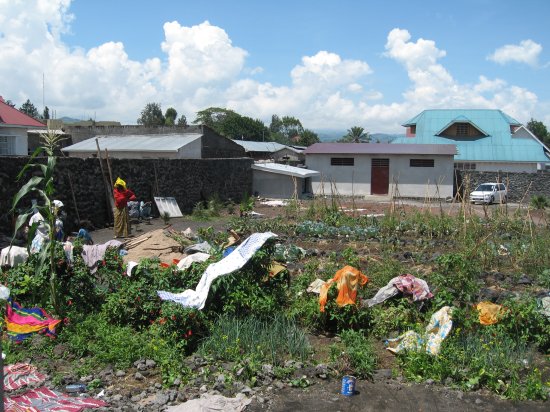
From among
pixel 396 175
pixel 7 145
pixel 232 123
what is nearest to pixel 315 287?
pixel 7 145

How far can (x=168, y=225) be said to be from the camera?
52.8ft

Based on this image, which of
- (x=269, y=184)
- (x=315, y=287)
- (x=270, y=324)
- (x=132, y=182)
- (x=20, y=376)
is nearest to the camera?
(x=20, y=376)

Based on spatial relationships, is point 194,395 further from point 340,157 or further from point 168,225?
point 340,157

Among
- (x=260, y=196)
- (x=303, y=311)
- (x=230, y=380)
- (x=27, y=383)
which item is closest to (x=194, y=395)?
(x=230, y=380)

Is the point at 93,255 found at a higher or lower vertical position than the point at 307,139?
lower

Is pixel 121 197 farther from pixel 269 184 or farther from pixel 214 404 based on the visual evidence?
pixel 269 184

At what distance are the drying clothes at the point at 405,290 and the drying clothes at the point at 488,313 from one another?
690mm

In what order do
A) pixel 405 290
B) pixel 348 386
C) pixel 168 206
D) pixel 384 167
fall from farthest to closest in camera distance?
pixel 384 167 → pixel 168 206 → pixel 405 290 → pixel 348 386

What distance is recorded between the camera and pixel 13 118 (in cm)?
2428

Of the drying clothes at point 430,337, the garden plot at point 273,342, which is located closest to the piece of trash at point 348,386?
the garden plot at point 273,342

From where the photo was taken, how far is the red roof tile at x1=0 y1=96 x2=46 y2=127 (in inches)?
930

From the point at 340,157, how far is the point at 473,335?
2584cm

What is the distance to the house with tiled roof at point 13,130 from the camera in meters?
23.7

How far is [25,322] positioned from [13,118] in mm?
20750
